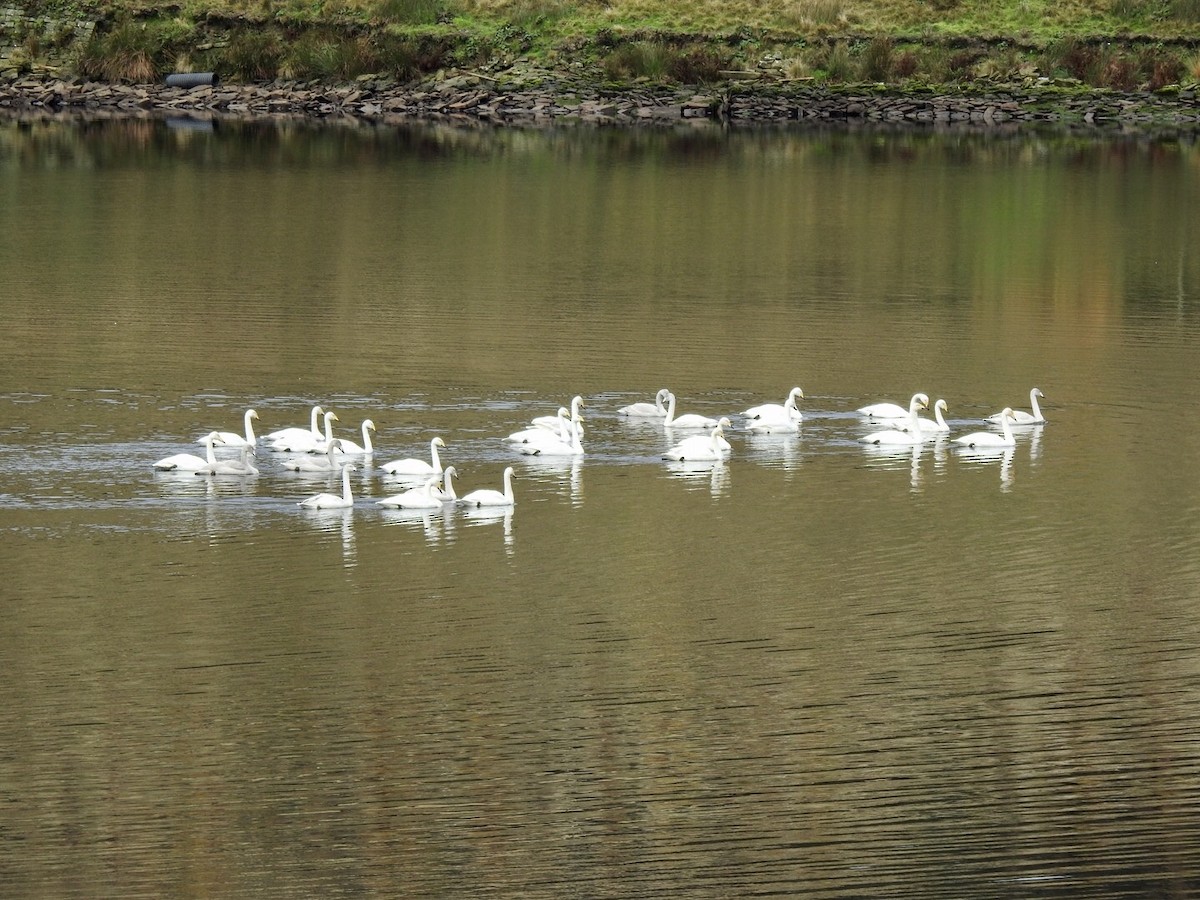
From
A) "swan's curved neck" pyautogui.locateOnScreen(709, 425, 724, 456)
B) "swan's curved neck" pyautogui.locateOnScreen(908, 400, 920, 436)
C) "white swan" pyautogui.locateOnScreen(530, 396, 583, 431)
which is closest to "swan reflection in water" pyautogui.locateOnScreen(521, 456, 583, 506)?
"white swan" pyautogui.locateOnScreen(530, 396, 583, 431)

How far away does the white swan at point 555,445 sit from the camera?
2875 cm

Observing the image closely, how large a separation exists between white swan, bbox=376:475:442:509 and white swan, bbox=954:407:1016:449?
7985mm

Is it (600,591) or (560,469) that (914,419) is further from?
(600,591)

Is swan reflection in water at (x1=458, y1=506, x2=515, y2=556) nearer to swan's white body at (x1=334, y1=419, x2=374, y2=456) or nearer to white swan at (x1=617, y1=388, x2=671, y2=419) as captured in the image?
swan's white body at (x1=334, y1=419, x2=374, y2=456)

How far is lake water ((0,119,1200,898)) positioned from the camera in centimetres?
1595

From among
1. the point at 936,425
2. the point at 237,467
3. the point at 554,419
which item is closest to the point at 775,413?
the point at 936,425

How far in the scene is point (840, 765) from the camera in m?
17.3

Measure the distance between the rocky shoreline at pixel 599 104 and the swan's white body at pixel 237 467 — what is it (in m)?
60.6

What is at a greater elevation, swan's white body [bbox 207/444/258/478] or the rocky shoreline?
the rocky shoreline

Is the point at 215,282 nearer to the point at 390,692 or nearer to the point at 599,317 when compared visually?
the point at 599,317

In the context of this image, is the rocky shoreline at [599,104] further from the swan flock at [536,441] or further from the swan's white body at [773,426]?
the swan's white body at [773,426]

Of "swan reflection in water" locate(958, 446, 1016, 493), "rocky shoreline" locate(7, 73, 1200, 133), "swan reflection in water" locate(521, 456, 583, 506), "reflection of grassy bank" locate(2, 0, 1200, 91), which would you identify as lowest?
"swan reflection in water" locate(958, 446, 1016, 493)

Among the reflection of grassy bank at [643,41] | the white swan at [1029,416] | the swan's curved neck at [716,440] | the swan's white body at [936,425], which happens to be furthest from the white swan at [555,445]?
the reflection of grassy bank at [643,41]

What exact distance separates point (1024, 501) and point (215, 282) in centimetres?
2230
